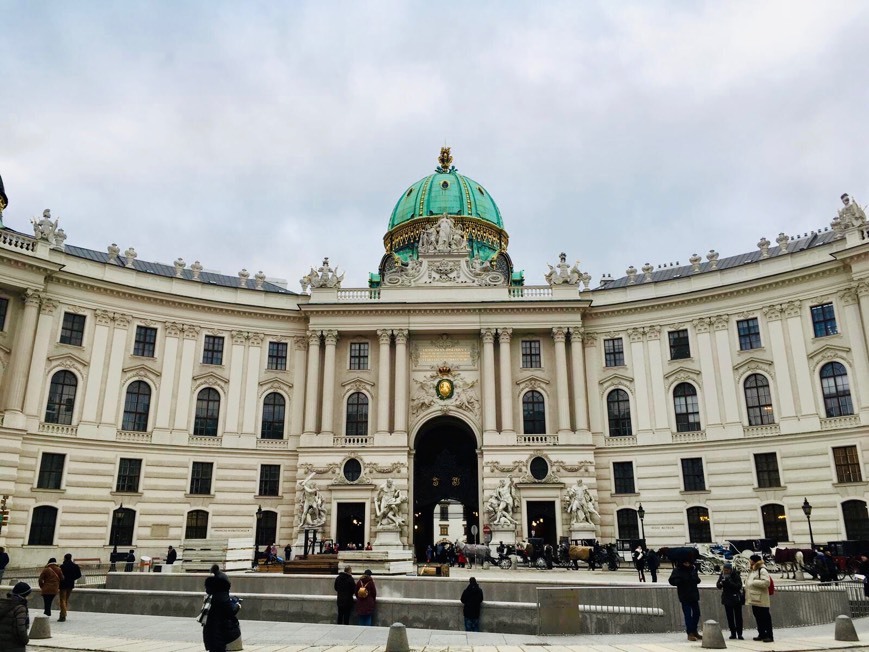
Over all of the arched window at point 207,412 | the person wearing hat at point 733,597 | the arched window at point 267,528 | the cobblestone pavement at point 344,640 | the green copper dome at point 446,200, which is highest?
the green copper dome at point 446,200

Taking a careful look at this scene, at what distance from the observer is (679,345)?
46.1 meters

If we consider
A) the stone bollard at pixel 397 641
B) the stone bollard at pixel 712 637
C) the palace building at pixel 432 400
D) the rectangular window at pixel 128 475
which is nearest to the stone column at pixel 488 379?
the palace building at pixel 432 400

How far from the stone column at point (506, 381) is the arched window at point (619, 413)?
7004mm

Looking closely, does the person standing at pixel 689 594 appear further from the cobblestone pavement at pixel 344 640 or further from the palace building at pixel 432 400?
the palace building at pixel 432 400

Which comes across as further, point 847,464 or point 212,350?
point 212,350

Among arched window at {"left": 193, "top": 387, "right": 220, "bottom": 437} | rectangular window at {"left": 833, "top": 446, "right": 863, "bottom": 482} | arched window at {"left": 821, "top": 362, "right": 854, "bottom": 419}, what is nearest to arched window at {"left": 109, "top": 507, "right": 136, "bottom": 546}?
arched window at {"left": 193, "top": 387, "right": 220, "bottom": 437}

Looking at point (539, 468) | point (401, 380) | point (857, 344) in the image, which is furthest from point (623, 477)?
point (401, 380)

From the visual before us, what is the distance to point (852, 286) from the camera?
4009cm

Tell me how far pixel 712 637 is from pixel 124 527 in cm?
3705

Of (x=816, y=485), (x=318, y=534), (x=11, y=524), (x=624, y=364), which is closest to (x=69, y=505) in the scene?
(x=11, y=524)

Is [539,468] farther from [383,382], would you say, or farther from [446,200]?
[446,200]

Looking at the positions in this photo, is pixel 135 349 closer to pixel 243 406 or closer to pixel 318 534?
pixel 243 406

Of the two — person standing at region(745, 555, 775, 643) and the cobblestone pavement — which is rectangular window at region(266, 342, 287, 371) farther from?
person standing at region(745, 555, 775, 643)

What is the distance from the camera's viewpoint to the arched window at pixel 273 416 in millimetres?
47031
